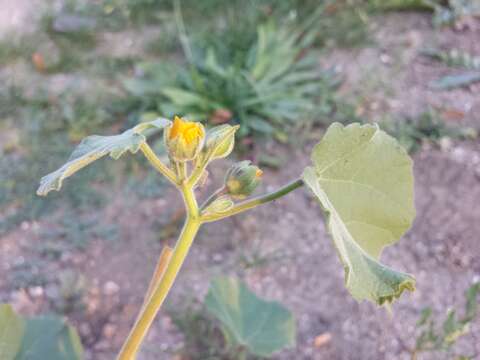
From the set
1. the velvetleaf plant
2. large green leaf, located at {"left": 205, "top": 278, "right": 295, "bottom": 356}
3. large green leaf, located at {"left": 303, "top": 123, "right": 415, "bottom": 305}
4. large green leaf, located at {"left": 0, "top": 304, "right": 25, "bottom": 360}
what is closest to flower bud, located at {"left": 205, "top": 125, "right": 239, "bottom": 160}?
the velvetleaf plant

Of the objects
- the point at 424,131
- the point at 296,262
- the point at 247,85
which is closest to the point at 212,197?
the point at 296,262

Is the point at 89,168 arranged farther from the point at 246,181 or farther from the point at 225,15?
the point at 246,181

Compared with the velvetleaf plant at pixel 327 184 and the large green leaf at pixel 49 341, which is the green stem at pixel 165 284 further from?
the large green leaf at pixel 49 341

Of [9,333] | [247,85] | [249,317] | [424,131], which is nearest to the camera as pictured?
[9,333]

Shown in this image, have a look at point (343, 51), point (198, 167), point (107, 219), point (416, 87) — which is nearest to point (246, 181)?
point (198, 167)

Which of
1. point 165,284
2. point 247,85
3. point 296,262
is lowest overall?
point 296,262

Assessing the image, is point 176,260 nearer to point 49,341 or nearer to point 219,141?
point 219,141

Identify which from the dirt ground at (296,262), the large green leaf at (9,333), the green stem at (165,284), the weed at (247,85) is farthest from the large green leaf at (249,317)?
the weed at (247,85)
